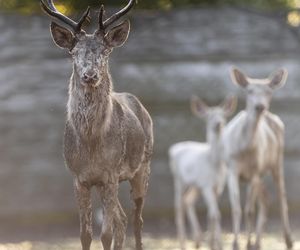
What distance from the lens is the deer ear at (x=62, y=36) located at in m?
8.55

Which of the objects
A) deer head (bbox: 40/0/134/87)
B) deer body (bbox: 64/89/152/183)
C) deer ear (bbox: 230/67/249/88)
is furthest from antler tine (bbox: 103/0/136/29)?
deer ear (bbox: 230/67/249/88)

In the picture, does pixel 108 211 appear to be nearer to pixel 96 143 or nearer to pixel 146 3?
pixel 96 143

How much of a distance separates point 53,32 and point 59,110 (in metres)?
13.7

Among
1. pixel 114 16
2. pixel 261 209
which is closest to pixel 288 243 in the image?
pixel 261 209

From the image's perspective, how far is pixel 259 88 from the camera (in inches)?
607

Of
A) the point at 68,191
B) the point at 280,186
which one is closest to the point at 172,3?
the point at 68,191

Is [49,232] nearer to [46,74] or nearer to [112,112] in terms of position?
[46,74]

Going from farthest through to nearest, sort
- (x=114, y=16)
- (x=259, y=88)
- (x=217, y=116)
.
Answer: (x=217, y=116) < (x=259, y=88) < (x=114, y=16)

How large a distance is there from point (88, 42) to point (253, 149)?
25.4 feet

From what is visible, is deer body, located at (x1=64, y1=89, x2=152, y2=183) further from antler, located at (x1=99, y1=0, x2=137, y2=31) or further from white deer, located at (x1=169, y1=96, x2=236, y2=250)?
white deer, located at (x1=169, y1=96, x2=236, y2=250)

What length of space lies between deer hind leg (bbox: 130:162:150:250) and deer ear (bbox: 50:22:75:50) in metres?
1.26

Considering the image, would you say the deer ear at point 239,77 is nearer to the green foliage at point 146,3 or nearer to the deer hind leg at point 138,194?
the deer hind leg at point 138,194

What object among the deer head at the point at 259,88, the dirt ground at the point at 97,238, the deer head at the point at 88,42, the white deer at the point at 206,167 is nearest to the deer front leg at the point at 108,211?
the deer head at the point at 88,42

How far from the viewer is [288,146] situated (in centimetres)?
2255
